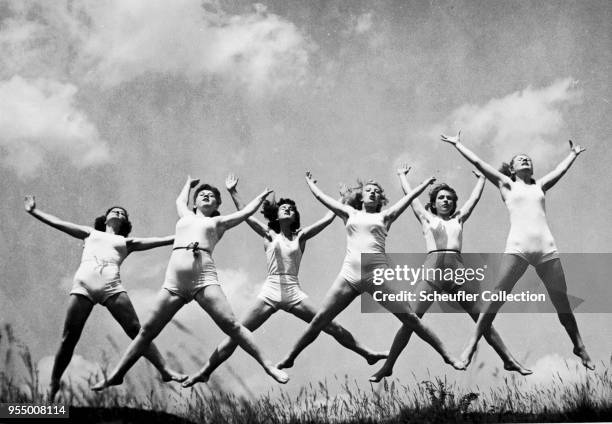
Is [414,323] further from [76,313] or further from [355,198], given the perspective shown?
[76,313]

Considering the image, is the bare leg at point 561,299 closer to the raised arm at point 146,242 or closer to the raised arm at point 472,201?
the raised arm at point 472,201

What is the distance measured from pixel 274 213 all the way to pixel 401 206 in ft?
4.77

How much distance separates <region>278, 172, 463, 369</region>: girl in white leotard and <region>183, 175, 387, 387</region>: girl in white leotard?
0.26 meters

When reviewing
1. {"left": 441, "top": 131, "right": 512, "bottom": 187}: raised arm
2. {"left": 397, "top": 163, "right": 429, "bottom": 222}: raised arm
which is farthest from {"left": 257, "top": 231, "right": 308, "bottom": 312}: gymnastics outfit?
{"left": 441, "top": 131, "right": 512, "bottom": 187}: raised arm

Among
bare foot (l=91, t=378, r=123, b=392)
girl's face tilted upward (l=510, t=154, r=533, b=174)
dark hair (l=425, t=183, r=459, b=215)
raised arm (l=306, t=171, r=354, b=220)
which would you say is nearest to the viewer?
bare foot (l=91, t=378, r=123, b=392)

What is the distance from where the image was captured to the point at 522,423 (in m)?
6.93

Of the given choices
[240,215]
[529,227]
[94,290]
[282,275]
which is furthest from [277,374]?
[529,227]

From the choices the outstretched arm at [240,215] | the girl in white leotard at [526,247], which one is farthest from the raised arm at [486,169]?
the outstretched arm at [240,215]

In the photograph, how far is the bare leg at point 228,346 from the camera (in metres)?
6.93

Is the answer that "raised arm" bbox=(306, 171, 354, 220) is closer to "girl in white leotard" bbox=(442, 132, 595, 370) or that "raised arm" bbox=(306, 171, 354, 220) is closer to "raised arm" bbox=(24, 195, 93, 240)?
"girl in white leotard" bbox=(442, 132, 595, 370)

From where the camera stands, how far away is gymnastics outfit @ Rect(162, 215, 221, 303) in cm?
672

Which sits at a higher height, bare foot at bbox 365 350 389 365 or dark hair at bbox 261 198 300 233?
dark hair at bbox 261 198 300 233

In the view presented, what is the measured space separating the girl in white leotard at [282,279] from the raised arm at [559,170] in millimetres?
2399

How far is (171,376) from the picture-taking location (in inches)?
275
